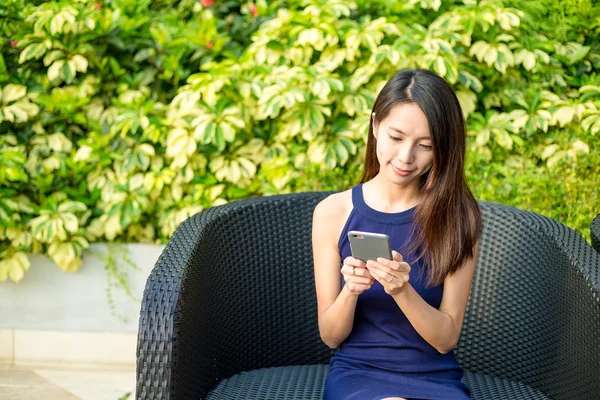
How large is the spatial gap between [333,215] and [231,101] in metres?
1.65

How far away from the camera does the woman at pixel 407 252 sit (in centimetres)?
184

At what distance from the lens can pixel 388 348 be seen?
1923mm

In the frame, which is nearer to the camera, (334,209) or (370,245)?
(370,245)

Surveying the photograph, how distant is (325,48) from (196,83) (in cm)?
60

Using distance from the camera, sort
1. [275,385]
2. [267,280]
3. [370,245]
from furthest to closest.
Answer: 1. [267,280]
2. [275,385]
3. [370,245]

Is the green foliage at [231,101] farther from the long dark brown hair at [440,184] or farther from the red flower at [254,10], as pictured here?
the long dark brown hair at [440,184]

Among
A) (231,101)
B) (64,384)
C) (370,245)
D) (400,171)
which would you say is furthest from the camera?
(231,101)

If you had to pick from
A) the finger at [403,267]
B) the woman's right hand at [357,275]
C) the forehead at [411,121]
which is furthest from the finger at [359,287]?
the forehead at [411,121]

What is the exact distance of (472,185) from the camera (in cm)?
328

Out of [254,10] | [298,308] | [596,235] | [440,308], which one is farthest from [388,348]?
[254,10]

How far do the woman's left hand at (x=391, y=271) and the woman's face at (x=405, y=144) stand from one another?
0.24 m

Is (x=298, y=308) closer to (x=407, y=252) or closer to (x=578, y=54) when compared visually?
(x=407, y=252)

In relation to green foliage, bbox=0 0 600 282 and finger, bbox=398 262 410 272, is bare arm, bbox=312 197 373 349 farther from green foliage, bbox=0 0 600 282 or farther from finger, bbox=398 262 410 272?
green foliage, bbox=0 0 600 282

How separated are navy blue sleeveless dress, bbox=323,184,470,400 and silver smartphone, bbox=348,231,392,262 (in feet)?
0.85
